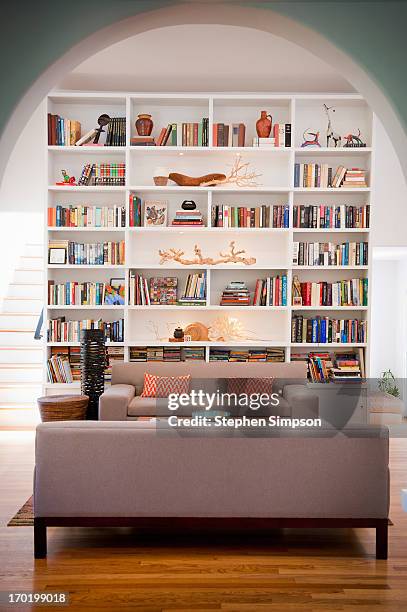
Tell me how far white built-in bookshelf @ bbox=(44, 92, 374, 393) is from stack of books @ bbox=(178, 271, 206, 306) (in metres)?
0.07

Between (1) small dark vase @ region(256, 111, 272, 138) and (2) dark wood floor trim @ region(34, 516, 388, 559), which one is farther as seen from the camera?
(1) small dark vase @ region(256, 111, 272, 138)

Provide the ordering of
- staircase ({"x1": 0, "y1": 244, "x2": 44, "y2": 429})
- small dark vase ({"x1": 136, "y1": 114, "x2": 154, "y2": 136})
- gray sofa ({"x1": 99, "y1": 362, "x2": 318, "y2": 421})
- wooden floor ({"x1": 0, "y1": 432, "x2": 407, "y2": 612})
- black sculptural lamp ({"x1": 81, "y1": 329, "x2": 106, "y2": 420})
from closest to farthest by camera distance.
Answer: wooden floor ({"x1": 0, "y1": 432, "x2": 407, "y2": 612})
black sculptural lamp ({"x1": 81, "y1": 329, "x2": 106, "y2": 420})
gray sofa ({"x1": 99, "y1": 362, "x2": 318, "y2": 421})
small dark vase ({"x1": 136, "y1": 114, "x2": 154, "y2": 136})
staircase ({"x1": 0, "y1": 244, "x2": 44, "y2": 429})

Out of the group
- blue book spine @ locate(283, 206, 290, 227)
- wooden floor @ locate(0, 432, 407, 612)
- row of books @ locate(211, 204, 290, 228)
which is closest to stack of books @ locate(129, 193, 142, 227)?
row of books @ locate(211, 204, 290, 228)

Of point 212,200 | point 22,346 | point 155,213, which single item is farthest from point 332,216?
point 22,346

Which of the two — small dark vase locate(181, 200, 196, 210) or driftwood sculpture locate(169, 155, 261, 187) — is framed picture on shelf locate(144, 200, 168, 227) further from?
driftwood sculpture locate(169, 155, 261, 187)

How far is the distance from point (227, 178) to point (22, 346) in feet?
11.0

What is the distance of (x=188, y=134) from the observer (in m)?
7.60

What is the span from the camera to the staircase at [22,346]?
7.95 meters

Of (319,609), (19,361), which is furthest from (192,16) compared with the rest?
(19,361)

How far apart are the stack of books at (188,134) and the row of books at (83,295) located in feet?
5.56

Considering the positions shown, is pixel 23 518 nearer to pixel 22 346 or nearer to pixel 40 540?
pixel 40 540

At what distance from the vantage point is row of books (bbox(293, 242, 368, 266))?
25.2 feet

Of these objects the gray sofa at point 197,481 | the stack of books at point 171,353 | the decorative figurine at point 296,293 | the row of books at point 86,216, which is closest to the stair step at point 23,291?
the row of books at point 86,216

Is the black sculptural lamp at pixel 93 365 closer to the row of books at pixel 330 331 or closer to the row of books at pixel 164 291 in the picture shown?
the row of books at pixel 164 291
